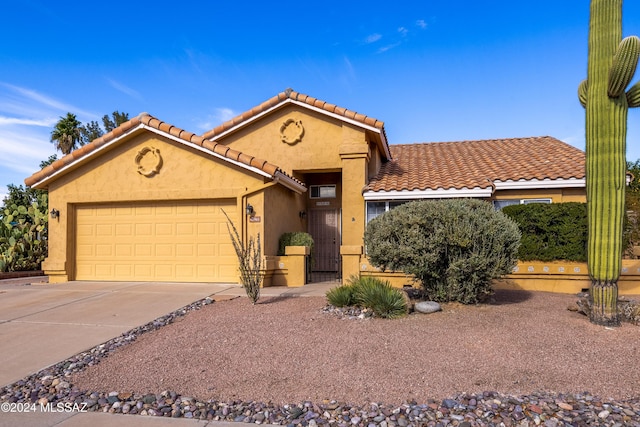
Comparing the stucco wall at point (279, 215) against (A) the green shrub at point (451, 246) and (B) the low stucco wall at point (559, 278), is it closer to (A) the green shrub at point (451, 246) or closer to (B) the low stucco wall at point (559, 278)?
(B) the low stucco wall at point (559, 278)

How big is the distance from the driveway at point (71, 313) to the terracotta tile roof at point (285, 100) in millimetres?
5537

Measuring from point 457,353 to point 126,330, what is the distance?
5.01 metres

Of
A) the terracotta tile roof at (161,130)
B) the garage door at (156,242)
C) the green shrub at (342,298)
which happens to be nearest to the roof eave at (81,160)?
the terracotta tile roof at (161,130)

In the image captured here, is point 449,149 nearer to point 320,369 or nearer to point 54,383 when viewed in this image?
point 320,369

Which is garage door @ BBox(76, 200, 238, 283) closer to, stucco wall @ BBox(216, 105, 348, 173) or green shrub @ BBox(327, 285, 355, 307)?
stucco wall @ BBox(216, 105, 348, 173)

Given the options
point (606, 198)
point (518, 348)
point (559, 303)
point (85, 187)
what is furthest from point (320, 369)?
point (85, 187)

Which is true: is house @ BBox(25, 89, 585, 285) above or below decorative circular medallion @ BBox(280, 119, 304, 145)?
below

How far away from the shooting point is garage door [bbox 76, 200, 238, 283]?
11359mm

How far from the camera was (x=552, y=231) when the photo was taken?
995 cm

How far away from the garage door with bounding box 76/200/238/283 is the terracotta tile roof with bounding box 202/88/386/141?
3470mm

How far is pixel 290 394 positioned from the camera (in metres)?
4.14

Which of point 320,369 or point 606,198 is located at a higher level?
point 606,198

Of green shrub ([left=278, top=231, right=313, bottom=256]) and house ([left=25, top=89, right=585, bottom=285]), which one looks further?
green shrub ([left=278, top=231, right=313, bottom=256])

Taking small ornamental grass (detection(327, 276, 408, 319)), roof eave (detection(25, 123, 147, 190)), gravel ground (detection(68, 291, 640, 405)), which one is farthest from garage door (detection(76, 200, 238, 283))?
small ornamental grass (detection(327, 276, 408, 319))
